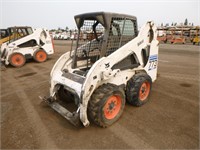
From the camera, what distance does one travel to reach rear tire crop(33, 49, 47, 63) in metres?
9.48

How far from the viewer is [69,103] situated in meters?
4.00

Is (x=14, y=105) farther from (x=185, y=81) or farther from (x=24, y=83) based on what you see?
(x=185, y=81)

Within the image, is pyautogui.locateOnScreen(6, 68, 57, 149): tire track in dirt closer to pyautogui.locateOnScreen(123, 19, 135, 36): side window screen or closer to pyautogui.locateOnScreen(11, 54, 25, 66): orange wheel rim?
pyautogui.locateOnScreen(123, 19, 135, 36): side window screen

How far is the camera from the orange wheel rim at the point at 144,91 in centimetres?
377

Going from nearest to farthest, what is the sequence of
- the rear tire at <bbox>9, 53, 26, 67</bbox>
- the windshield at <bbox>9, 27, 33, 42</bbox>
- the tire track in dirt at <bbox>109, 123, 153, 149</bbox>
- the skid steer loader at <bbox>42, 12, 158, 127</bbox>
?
the tire track in dirt at <bbox>109, 123, 153, 149</bbox> → the skid steer loader at <bbox>42, 12, 158, 127</bbox> → the rear tire at <bbox>9, 53, 26, 67</bbox> → the windshield at <bbox>9, 27, 33, 42</bbox>

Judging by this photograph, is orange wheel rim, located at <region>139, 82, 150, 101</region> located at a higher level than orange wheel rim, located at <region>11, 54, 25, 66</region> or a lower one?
lower

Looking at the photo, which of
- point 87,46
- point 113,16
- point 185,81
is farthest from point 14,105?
point 185,81

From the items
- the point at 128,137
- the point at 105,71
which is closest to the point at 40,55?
the point at 105,71

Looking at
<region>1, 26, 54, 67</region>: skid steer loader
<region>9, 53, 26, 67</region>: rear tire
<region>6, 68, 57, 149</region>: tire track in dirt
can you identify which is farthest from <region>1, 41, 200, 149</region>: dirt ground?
<region>1, 26, 54, 67</region>: skid steer loader

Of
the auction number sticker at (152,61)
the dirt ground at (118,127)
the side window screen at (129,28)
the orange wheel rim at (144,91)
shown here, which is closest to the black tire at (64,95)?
the dirt ground at (118,127)

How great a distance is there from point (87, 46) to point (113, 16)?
1141 mm

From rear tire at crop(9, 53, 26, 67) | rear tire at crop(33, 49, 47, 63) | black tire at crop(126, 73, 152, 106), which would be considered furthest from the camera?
rear tire at crop(33, 49, 47, 63)

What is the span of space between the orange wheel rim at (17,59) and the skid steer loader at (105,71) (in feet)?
20.7

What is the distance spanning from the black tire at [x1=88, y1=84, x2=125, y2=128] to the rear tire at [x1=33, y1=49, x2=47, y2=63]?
778cm
